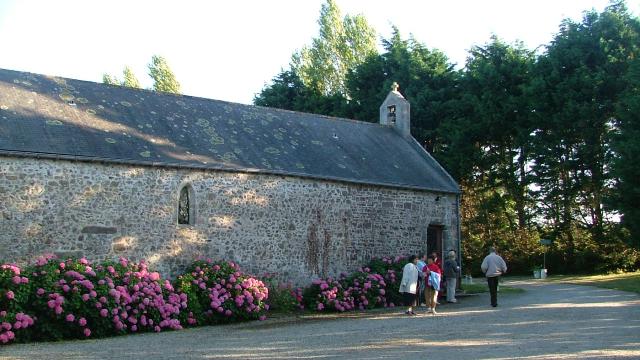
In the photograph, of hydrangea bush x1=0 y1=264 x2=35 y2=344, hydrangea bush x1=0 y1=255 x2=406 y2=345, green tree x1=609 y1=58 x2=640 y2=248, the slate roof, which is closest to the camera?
hydrangea bush x1=0 y1=264 x2=35 y2=344

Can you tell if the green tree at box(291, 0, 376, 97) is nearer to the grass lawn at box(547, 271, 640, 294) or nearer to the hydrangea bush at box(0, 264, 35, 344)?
the grass lawn at box(547, 271, 640, 294)

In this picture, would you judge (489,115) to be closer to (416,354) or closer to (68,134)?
(68,134)

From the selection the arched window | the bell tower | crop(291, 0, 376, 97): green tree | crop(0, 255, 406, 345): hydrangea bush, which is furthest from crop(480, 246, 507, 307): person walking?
crop(291, 0, 376, 97): green tree

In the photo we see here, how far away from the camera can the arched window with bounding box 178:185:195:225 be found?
17.9 metres

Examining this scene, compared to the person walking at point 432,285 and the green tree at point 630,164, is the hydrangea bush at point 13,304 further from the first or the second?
the green tree at point 630,164

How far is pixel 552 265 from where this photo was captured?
109 ft

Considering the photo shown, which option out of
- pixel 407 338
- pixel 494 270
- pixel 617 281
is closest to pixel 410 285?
pixel 494 270

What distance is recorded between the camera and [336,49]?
1826 inches

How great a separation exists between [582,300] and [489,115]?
1568 centimetres

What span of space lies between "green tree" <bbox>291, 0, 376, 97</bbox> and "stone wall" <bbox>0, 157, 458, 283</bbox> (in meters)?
24.3

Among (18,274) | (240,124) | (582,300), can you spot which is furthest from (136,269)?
(582,300)

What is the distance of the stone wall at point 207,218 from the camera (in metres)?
15.8

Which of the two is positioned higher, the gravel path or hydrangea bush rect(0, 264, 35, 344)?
hydrangea bush rect(0, 264, 35, 344)

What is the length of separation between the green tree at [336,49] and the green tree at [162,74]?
30.2 feet
